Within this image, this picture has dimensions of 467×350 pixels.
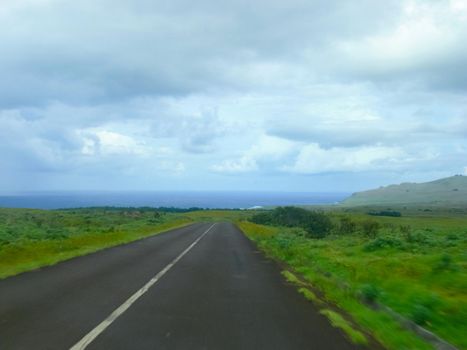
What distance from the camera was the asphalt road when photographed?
7.13 meters

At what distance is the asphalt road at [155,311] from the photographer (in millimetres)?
7133

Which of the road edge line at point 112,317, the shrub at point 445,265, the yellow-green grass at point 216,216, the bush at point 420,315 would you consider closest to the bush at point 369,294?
the bush at point 420,315

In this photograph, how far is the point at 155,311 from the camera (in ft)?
30.6

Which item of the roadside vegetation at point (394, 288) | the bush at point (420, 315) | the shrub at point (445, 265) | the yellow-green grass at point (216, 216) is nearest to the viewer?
the roadside vegetation at point (394, 288)

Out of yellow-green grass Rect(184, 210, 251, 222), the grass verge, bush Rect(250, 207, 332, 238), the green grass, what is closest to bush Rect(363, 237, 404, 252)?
the grass verge

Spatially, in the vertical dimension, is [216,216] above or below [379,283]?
above

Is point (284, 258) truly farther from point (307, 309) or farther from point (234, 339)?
point (234, 339)

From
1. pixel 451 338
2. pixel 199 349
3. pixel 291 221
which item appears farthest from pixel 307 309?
pixel 291 221

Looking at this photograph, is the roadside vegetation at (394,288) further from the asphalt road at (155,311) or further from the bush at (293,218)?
the bush at (293,218)

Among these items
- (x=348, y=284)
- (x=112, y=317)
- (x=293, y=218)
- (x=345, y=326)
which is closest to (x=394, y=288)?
(x=348, y=284)

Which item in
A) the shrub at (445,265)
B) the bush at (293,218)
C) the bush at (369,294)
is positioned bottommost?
the bush at (369,294)

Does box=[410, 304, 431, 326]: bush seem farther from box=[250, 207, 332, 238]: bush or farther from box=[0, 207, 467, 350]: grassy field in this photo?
box=[250, 207, 332, 238]: bush

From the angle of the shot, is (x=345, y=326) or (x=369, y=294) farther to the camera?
(x=369, y=294)

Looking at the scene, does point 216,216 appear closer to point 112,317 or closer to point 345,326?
point 112,317
